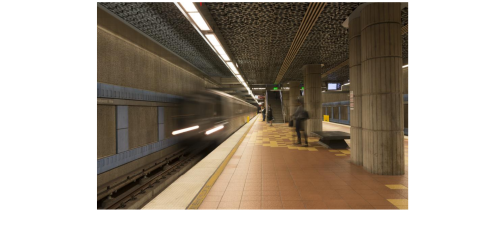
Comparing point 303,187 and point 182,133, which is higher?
point 182,133

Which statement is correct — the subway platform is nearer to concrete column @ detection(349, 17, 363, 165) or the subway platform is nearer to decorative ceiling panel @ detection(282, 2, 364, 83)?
concrete column @ detection(349, 17, 363, 165)

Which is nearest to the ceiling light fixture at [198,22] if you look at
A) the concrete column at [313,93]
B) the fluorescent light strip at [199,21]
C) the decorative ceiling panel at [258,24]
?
the fluorescent light strip at [199,21]

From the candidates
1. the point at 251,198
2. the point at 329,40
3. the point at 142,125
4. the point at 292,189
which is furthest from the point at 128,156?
the point at 329,40

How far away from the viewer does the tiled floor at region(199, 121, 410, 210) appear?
291 centimetres

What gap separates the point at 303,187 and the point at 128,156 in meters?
5.37

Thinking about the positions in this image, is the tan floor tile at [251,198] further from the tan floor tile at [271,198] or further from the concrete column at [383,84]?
the concrete column at [383,84]

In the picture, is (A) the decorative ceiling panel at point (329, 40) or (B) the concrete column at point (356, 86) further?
(B) the concrete column at point (356, 86)

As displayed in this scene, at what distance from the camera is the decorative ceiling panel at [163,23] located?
4223 mm

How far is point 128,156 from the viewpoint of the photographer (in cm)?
620

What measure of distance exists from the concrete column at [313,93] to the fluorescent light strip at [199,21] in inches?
288

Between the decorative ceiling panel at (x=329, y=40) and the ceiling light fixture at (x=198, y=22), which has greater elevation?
the decorative ceiling panel at (x=329, y=40)

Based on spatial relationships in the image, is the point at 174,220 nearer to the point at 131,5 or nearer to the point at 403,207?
the point at 403,207

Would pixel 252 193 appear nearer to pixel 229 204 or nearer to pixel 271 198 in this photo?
pixel 271 198
